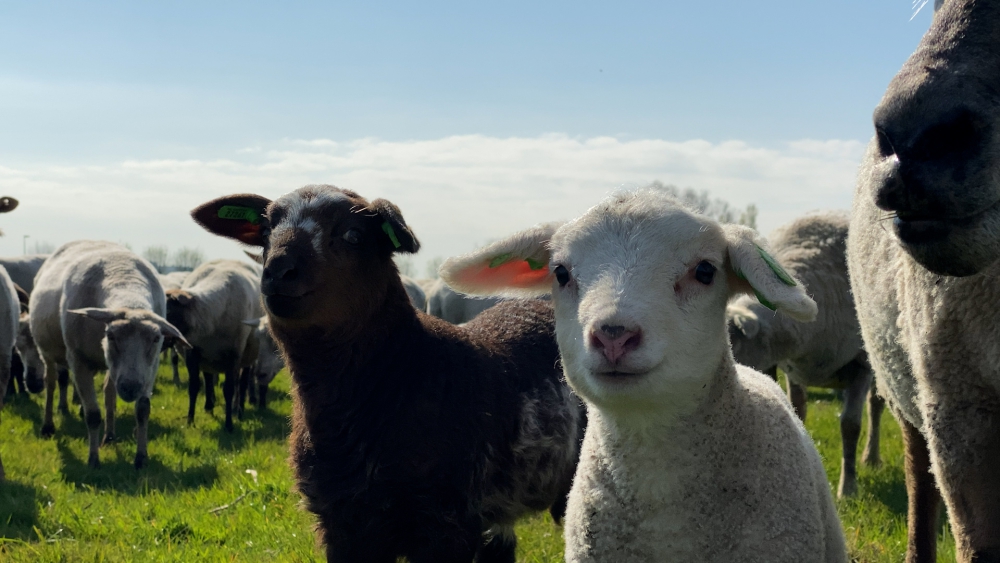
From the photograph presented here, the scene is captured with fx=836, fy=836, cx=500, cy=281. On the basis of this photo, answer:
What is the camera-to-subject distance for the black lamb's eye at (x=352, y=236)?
13.0 feet

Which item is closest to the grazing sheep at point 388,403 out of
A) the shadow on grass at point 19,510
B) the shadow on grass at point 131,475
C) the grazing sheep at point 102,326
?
the shadow on grass at point 19,510

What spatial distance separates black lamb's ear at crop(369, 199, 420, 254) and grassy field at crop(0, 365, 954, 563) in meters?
1.36

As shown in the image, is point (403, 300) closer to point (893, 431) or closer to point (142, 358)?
point (142, 358)

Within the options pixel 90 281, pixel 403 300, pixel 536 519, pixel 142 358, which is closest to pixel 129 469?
pixel 142 358

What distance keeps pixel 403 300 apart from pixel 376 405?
1.91 ft

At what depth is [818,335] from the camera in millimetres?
7176

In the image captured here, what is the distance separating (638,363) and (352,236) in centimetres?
199

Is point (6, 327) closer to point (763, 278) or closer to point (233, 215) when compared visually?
point (233, 215)

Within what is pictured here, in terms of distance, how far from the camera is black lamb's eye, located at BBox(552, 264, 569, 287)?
283cm

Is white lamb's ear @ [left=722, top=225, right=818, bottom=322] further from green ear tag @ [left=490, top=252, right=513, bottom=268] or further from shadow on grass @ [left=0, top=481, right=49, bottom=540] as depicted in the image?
shadow on grass @ [left=0, top=481, right=49, bottom=540]

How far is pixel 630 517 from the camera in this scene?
9.06 ft

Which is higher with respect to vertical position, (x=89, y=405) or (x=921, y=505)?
(x=921, y=505)

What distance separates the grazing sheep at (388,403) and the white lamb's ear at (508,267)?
80 cm

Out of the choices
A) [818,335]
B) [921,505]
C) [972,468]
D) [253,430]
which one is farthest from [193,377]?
[972,468]
